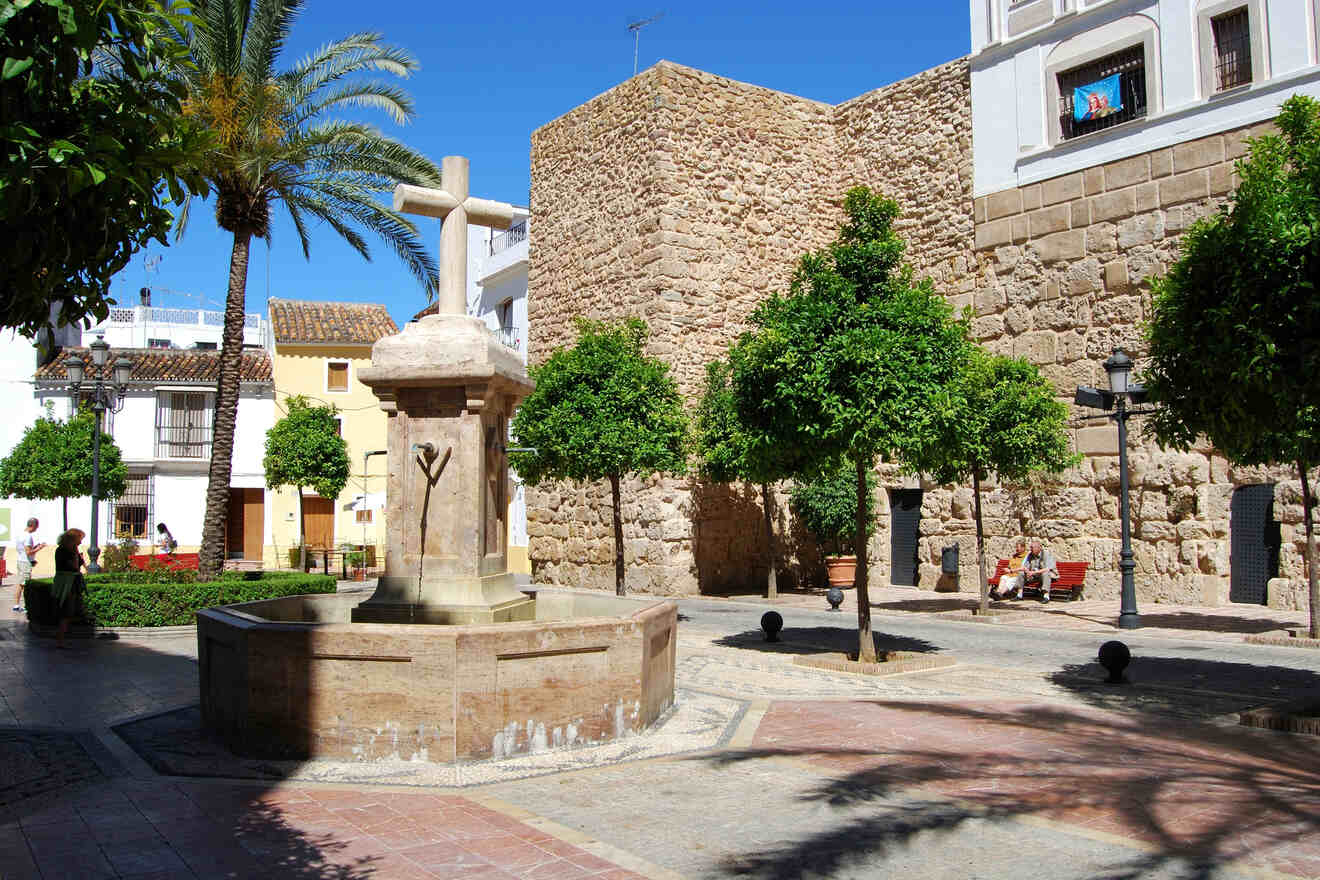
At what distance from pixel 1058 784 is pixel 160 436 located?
31916 mm

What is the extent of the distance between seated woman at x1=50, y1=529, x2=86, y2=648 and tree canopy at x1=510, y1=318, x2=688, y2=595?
5956 millimetres

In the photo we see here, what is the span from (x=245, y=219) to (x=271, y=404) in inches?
822

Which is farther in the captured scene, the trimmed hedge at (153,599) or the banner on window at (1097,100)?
the banner on window at (1097,100)

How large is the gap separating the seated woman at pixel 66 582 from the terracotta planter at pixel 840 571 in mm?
13767

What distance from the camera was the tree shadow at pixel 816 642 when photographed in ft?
39.9

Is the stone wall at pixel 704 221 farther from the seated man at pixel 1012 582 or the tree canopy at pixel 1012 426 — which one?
the tree canopy at pixel 1012 426

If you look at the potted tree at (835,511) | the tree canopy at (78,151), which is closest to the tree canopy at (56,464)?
the potted tree at (835,511)

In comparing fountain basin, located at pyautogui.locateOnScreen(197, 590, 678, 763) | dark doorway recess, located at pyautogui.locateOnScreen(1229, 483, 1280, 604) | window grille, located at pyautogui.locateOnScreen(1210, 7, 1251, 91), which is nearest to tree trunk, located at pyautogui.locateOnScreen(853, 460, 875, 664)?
fountain basin, located at pyautogui.locateOnScreen(197, 590, 678, 763)

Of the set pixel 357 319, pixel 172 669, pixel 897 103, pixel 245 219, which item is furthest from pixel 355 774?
pixel 357 319

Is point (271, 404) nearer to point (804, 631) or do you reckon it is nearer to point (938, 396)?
point (804, 631)

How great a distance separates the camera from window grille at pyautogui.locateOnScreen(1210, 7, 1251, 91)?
52.9 ft

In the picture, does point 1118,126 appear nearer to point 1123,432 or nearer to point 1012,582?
point 1123,432

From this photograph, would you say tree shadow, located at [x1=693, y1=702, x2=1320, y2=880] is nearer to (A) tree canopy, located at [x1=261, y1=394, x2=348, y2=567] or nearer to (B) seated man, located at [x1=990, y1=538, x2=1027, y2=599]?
(B) seated man, located at [x1=990, y1=538, x2=1027, y2=599]

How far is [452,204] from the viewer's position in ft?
25.7
